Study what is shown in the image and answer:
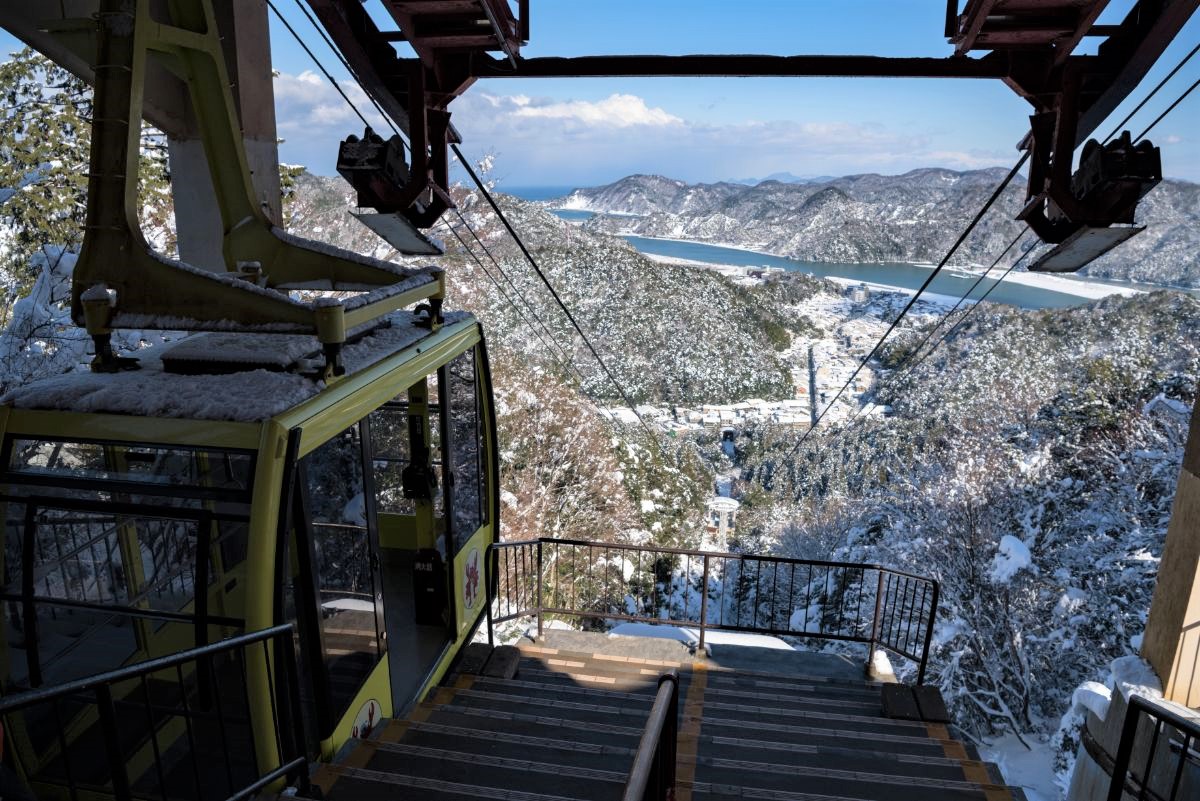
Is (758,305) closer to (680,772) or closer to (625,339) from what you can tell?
(625,339)

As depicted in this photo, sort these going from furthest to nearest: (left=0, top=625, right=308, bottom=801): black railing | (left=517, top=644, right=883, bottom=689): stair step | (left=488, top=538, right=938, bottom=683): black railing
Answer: (left=488, top=538, right=938, bottom=683): black railing
(left=517, top=644, right=883, bottom=689): stair step
(left=0, top=625, right=308, bottom=801): black railing

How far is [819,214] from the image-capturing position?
70062mm

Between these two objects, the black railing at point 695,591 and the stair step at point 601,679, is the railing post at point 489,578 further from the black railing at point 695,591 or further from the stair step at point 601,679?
the black railing at point 695,591

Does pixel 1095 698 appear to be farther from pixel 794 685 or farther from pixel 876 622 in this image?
pixel 794 685

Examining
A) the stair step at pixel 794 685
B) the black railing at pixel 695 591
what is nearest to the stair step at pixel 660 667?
the stair step at pixel 794 685

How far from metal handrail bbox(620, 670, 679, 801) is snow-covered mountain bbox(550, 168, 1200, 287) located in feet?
179

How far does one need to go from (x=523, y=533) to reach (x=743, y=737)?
1269cm

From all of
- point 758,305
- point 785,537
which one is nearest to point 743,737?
point 785,537

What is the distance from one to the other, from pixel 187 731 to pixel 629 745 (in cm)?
239

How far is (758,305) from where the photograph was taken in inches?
2190

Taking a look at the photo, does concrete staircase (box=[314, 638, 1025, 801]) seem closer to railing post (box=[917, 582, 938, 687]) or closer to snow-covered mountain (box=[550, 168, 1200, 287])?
railing post (box=[917, 582, 938, 687])

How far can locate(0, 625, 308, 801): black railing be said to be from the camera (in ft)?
8.60

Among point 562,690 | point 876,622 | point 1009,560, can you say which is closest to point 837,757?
point 876,622

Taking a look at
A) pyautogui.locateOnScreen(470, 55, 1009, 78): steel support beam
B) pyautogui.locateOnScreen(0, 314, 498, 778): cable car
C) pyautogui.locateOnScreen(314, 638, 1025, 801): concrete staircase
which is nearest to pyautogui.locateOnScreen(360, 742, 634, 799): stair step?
pyautogui.locateOnScreen(314, 638, 1025, 801): concrete staircase
